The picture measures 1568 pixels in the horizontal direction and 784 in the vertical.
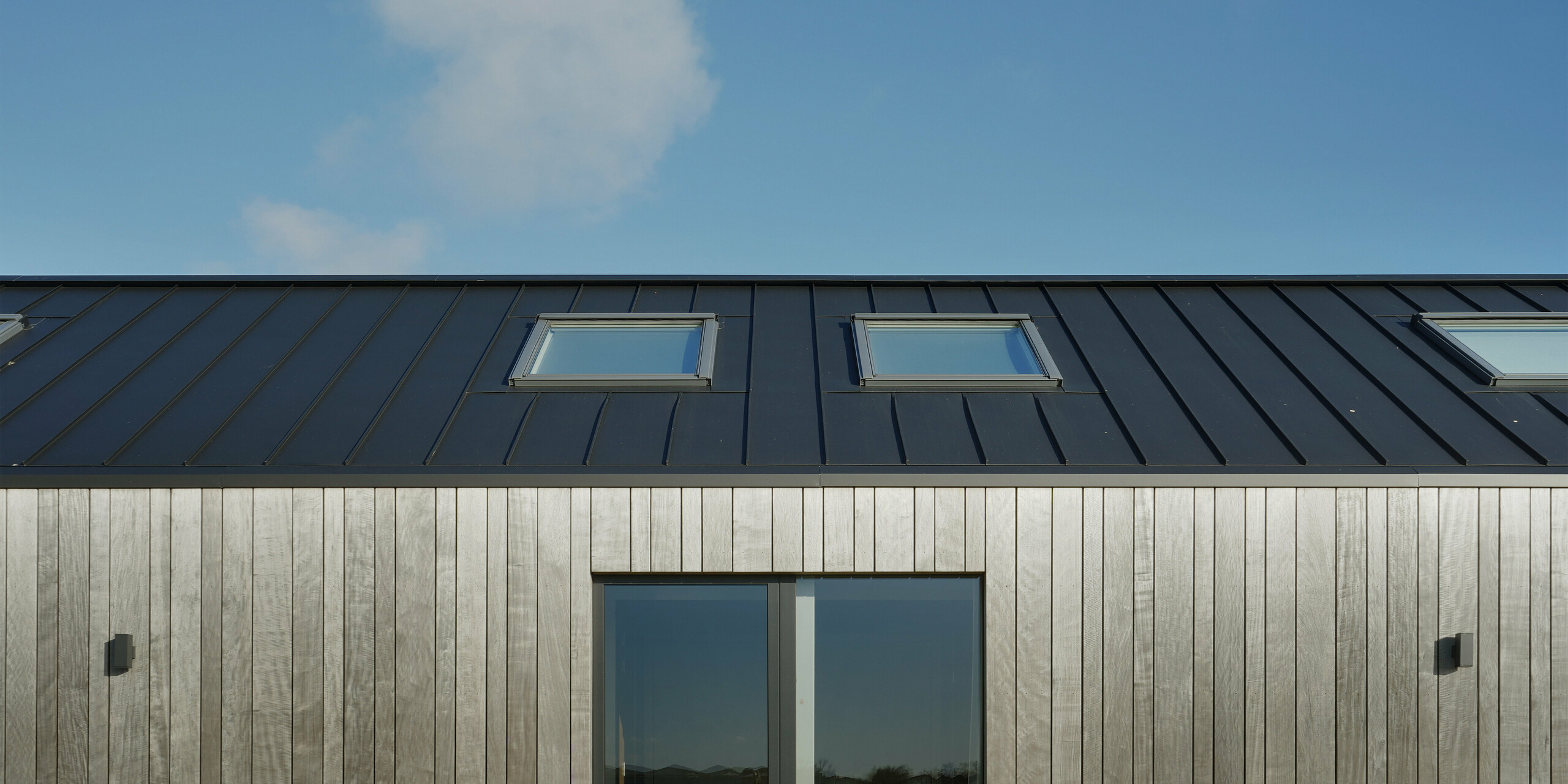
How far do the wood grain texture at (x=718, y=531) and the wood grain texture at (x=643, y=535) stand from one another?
0.93 ft

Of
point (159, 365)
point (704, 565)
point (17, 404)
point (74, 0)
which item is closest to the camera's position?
point (704, 565)

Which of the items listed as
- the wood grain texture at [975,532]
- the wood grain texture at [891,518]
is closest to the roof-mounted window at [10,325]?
the wood grain texture at [891,518]

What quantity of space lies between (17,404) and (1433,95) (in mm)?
19744

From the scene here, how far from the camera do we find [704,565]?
4.45 meters

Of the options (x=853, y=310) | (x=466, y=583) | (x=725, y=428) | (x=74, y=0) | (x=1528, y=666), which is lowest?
(x=1528, y=666)

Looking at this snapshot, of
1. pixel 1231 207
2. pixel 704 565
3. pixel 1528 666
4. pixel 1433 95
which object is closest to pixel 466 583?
pixel 704 565

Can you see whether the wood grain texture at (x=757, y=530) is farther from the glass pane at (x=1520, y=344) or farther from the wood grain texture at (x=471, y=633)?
the glass pane at (x=1520, y=344)

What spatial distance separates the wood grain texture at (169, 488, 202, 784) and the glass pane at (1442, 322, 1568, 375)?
816cm

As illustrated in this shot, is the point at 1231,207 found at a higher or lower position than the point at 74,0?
lower

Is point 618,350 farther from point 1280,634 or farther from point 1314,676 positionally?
point 1314,676

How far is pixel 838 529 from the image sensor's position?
175 inches

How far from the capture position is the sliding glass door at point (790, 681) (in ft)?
15.0

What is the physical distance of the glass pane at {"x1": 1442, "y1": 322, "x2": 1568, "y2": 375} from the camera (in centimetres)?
579

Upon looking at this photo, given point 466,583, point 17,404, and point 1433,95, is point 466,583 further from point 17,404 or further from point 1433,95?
point 1433,95
